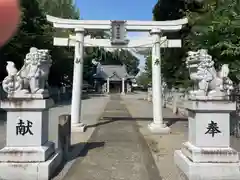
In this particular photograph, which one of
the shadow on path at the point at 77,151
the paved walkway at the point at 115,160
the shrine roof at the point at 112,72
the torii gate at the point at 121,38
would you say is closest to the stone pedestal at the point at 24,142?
the shadow on path at the point at 77,151

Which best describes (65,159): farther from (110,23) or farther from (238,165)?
(110,23)

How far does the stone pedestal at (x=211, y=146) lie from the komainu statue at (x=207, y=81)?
161 mm

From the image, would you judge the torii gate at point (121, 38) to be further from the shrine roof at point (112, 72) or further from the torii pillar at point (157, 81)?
the shrine roof at point (112, 72)

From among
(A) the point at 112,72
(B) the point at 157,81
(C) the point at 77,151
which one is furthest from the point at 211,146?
(A) the point at 112,72

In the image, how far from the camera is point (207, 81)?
6.17 metres

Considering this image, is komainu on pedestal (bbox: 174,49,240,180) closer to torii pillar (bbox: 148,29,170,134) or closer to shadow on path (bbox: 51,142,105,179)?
shadow on path (bbox: 51,142,105,179)

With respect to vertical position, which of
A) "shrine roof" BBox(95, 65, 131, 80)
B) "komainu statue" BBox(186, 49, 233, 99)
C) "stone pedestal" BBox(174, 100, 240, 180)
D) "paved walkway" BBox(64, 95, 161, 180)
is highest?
"shrine roof" BBox(95, 65, 131, 80)

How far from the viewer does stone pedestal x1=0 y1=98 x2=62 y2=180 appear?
5.78 m

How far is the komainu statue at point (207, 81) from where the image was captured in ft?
20.0

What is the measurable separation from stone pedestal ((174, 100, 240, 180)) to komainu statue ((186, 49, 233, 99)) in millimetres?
161

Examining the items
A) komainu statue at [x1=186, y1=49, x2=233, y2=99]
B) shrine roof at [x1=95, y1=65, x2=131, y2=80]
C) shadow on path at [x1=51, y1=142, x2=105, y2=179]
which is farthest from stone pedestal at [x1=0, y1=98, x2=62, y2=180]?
Answer: shrine roof at [x1=95, y1=65, x2=131, y2=80]

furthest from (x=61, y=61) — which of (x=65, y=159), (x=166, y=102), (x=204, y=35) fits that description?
(x=65, y=159)

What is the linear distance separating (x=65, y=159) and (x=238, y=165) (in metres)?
3.83

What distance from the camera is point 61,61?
31.0 m
